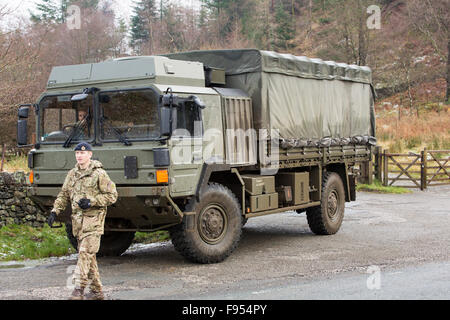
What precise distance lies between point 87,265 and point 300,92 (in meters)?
6.34

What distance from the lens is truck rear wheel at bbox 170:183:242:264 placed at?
29.4 feet

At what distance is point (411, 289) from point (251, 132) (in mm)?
4156

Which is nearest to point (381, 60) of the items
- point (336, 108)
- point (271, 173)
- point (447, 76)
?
point (447, 76)

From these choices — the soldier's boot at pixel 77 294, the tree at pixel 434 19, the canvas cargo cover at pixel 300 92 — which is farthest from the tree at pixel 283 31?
the soldier's boot at pixel 77 294

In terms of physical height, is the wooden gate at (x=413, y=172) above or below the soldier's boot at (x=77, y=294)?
above

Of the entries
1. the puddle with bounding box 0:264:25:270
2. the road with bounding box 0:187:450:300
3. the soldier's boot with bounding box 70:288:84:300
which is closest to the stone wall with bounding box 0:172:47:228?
the road with bounding box 0:187:450:300

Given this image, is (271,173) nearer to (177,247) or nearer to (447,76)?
(177,247)

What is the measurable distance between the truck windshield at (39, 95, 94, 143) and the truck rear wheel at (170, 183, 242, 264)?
195 cm

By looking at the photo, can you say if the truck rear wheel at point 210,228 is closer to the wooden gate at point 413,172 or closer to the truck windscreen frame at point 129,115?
the truck windscreen frame at point 129,115

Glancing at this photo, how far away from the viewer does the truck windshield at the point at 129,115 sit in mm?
8680

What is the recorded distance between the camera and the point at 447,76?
44.6 m

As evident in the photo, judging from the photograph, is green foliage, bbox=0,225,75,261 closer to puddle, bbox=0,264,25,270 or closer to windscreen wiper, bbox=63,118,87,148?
puddle, bbox=0,264,25,270

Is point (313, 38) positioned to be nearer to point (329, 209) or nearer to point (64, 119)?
point (329, 209)

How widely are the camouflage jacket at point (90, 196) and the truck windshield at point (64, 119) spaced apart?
1966 mm
